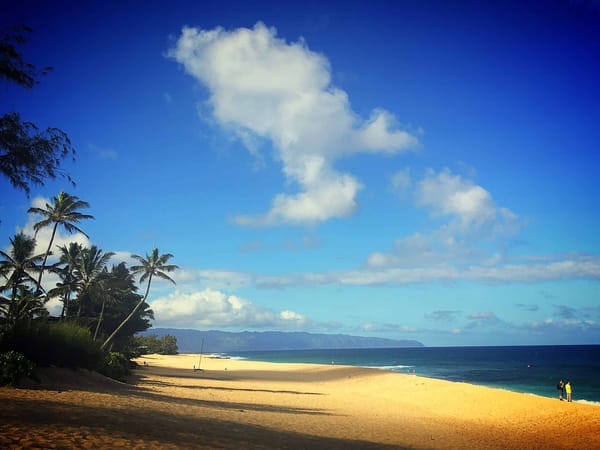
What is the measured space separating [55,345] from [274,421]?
35.2 ft

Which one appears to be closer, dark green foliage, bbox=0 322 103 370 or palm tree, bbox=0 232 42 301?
dark green foliage, bbox=0 322 103 370

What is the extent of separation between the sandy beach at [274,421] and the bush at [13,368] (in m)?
0.60

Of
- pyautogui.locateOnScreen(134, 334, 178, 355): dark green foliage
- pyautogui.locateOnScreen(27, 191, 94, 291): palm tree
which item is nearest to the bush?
pyautogui.locateOnScreen(27, 191, 94, 291): palm tree

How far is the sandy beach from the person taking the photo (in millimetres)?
9367

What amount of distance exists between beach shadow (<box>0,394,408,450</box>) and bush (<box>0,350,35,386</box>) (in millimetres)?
2362

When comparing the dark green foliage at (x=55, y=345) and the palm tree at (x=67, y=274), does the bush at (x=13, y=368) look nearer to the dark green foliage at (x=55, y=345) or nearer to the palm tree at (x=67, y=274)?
the dark green foliage at (x=55, y=345)

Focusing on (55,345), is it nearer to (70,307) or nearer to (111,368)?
(111,368)

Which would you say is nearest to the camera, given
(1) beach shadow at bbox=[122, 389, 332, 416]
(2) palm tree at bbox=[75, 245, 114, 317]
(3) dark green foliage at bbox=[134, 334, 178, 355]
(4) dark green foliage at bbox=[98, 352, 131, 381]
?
(1) beach shadow at bbox=[122, 389, 332, 416]

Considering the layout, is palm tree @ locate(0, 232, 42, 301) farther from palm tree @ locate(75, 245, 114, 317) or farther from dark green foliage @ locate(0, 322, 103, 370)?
dark green foliage @ locate(0, 322, 103, 370)

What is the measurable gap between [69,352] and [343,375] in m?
39.4

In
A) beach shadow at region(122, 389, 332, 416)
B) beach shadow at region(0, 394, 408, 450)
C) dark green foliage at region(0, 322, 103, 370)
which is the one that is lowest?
beach shadow at region(122, 389, 332, 416)

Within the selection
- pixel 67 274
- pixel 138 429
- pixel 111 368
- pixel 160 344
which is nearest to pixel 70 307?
pixel 67 274

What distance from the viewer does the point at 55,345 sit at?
1698cm

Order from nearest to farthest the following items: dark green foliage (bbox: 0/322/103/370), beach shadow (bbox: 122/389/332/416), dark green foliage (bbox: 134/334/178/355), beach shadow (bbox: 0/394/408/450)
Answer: beach shadow (bbox: 0/394/408/450), dark green foliage (bbox: 0/322/103/370), beach shadow (bbox: 122/389/332/416), dark green foliage (bbox: 134/334/178/355)
